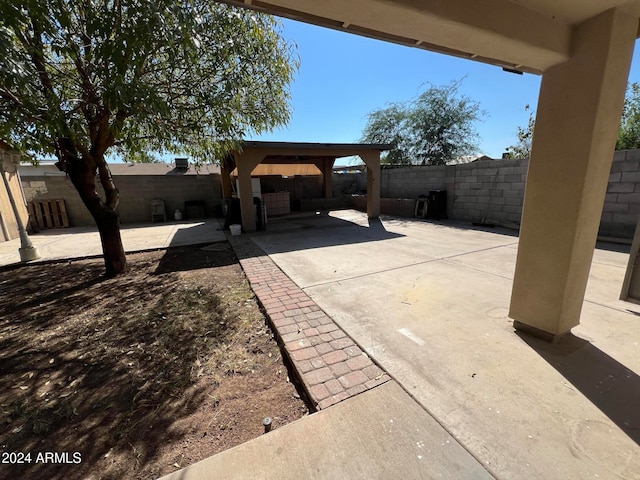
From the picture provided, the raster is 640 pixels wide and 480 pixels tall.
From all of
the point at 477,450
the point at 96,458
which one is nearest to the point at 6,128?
the point at 96,458

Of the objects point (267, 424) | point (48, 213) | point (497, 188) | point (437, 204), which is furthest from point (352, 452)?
point (48, 213)

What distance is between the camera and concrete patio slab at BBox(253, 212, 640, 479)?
143 centimetres

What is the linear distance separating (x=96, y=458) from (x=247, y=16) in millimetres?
4601

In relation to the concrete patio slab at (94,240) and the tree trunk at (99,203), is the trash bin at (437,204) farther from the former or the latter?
the tree trunk at (99,203)

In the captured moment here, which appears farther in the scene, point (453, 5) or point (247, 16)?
point (247, 16)

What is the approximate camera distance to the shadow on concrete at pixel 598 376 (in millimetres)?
1598

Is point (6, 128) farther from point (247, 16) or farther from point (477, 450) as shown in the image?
point (477, 450)

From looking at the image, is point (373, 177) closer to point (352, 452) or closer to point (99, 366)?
point (99, 366)

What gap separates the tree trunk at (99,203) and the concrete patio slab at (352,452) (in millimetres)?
4340

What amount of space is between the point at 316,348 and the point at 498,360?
1472mm

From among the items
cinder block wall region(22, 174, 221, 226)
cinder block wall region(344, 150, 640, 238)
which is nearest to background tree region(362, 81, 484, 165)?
cinder block wall region(344, 150, 640, 238)

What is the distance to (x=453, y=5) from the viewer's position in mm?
1606

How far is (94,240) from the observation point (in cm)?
745

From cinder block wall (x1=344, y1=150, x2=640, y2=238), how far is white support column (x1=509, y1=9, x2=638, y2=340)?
5.31 m
